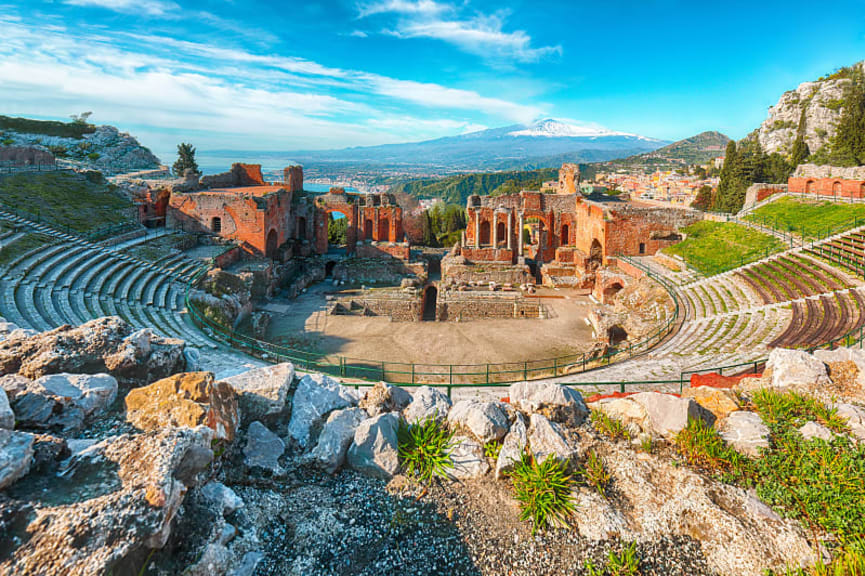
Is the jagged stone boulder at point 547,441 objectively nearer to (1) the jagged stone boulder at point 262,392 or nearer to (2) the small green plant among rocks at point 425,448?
(2) the small green plant among rocks at point 425,448

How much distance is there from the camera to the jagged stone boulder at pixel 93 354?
5.99 metres

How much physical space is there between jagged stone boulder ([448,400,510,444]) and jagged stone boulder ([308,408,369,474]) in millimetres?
1363

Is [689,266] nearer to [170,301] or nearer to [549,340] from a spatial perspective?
[549,340]

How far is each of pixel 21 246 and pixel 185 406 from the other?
18.5m

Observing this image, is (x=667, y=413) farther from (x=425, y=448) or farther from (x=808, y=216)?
(x=808, y=216)

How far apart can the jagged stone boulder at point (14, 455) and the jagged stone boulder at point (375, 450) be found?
3.30 metres

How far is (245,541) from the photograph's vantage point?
4.43m

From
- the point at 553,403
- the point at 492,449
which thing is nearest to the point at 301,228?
the point at 553,403

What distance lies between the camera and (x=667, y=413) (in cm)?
645

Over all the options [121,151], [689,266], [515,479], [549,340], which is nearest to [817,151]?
[689,266]

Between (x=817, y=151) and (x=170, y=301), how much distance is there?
65.2 metres

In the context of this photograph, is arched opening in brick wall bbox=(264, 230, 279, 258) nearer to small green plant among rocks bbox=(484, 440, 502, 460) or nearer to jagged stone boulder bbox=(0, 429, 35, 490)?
small green plant among rocks bbox=(484, 440, 502, 460)

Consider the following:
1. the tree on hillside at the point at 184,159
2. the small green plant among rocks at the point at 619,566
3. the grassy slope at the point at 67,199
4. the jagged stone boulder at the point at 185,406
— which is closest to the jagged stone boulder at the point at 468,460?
the small green plant among rocks at the point at 619,566

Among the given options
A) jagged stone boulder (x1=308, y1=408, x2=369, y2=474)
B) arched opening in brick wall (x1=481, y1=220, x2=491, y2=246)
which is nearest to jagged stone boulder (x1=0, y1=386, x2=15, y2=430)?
jagged stone boulder (x1=308, y1=408, x2=369, y2=474)
